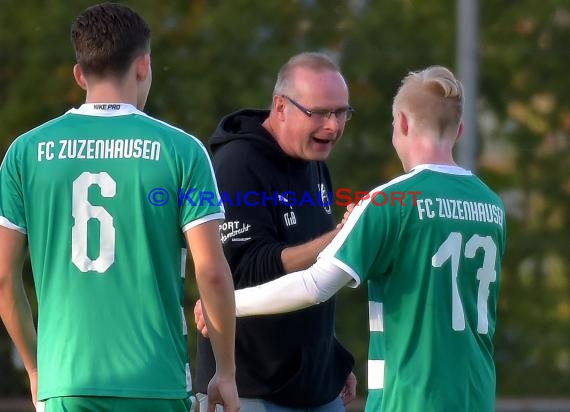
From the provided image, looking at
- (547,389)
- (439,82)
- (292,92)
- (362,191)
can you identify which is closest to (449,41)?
(362,191)

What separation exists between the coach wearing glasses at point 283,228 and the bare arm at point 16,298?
3.31ft

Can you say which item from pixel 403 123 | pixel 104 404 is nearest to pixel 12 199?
pixel 104 404

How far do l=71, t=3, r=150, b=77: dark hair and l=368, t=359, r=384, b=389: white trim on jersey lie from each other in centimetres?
124

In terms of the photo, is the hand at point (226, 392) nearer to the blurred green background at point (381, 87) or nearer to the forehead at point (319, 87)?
the forehead at point (319, 87)

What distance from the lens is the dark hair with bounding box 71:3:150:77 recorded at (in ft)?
12.2

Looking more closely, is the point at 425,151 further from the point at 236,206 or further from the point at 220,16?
the point at 220,16

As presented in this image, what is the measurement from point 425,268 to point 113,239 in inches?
38.5

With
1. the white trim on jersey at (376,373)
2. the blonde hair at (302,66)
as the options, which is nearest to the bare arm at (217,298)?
the white trim on jersey at (376,373)

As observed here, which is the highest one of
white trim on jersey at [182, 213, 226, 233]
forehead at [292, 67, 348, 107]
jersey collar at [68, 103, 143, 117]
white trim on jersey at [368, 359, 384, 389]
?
forehead at [292, 67, 348, 107]

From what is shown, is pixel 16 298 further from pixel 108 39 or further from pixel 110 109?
pixel 108 39

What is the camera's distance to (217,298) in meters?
3.72

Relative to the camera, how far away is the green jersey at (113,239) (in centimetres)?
362

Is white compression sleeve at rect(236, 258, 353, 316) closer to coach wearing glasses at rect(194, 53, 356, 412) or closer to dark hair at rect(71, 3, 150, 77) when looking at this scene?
coach wearing glasses at rect(194, 53, 356, 412)

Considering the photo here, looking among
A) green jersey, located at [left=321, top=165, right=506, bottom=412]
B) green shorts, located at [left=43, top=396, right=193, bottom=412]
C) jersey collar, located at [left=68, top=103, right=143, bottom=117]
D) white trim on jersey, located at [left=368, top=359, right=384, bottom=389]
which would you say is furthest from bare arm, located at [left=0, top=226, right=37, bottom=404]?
white trim on jersey, located at [left=368, top=359, right=384, bottom=389]
